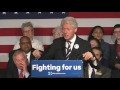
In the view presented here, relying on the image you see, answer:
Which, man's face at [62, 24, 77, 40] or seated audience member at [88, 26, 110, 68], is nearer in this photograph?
man's face at [62, 24, 77, 40]

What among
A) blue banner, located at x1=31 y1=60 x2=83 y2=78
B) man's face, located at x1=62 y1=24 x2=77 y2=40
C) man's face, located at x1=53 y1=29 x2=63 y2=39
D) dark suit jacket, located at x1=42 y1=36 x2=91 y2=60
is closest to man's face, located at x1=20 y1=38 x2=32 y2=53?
man's face, located at x1=53 y1=29 x2=63 y2=39

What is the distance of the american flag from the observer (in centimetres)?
436

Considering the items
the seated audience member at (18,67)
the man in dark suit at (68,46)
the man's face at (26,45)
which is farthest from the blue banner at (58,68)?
the man's face at (26,45)

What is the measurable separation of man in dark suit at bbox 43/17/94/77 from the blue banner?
276mm

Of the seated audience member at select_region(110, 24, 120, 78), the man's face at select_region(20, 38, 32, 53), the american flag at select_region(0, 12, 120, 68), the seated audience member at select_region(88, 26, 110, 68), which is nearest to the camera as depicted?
the man's face at select_region(20, 38, 32, 53)

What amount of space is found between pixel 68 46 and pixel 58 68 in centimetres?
41

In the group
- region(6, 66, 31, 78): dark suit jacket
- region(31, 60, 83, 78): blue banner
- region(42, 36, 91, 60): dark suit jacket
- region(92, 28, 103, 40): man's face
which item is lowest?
region(6, 66, 31, 78): dark suit jacket

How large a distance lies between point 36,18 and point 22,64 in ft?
5.29

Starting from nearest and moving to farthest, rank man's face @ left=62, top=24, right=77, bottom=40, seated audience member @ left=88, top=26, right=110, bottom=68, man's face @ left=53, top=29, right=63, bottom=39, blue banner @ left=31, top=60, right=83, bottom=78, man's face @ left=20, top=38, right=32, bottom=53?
blue banner @ left=31, top=60, right=83, bottom=78, man's face @ left=62, top=24, right=77, bottom=40, man's face @ left=20, top=38, right=32, bottom=53, man's face @ left=53, top=29, right=63, bottom=39, seated audience member @ left=88, top=26, right=110, bottom=68

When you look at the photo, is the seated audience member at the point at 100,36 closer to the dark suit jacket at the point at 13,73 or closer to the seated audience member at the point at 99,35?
the seated audience member at the point at 99,35

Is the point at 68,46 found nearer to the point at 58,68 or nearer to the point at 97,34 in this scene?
the point at 58,68

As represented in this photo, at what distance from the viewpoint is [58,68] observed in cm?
238

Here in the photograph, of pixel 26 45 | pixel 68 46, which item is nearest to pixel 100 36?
pixel 26 45

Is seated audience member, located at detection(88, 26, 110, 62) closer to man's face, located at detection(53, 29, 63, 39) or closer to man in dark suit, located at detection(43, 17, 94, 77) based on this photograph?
man's face, located at detection(53, 29, 63, 39)
